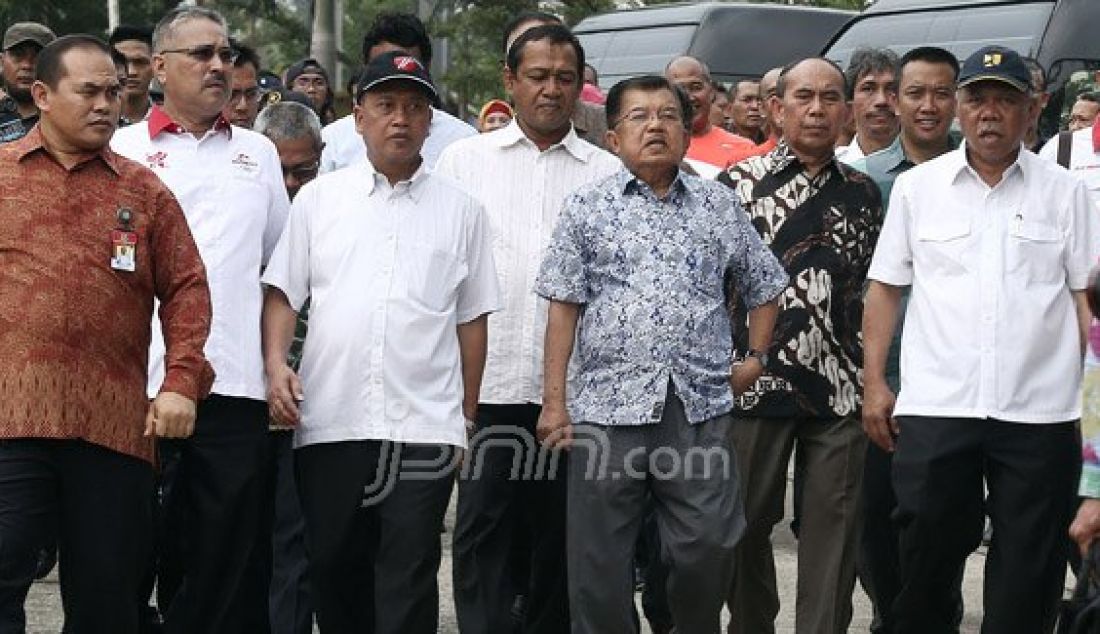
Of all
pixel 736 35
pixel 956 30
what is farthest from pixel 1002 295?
pixel 736 35

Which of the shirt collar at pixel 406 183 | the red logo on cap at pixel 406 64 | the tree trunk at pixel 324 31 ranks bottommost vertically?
the shirt collar at pixel 406 183

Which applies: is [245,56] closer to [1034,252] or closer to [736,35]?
[1034,252]

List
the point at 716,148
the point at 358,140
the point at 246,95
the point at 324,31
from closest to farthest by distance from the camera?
the point at 246,95
the point at 358,140
the point at 716,148
the point at 324,31

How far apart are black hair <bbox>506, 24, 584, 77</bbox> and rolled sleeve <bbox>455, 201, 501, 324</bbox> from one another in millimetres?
785

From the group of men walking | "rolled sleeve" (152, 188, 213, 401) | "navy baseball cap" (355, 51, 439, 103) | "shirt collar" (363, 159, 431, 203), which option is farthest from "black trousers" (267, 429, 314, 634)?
"navy baseball cap" (355, 51, 439, 103)

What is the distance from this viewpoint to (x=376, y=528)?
8102 millimetres

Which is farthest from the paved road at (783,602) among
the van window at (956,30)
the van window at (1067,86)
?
the van window at (956,30)

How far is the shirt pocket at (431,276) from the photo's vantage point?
26.3 ft

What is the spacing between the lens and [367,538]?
807 cm

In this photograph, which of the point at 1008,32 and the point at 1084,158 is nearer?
the point at 1084,158

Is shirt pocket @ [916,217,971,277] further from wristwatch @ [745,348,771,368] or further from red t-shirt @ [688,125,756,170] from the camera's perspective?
red t-shirt @ [688,125,756,170]

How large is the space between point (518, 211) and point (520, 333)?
464 mm

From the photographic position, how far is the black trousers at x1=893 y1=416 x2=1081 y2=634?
7.87 m

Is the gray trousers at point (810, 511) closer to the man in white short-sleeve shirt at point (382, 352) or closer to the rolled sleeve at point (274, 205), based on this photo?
the man in white short-sleeve shirt at point (382, 352)
